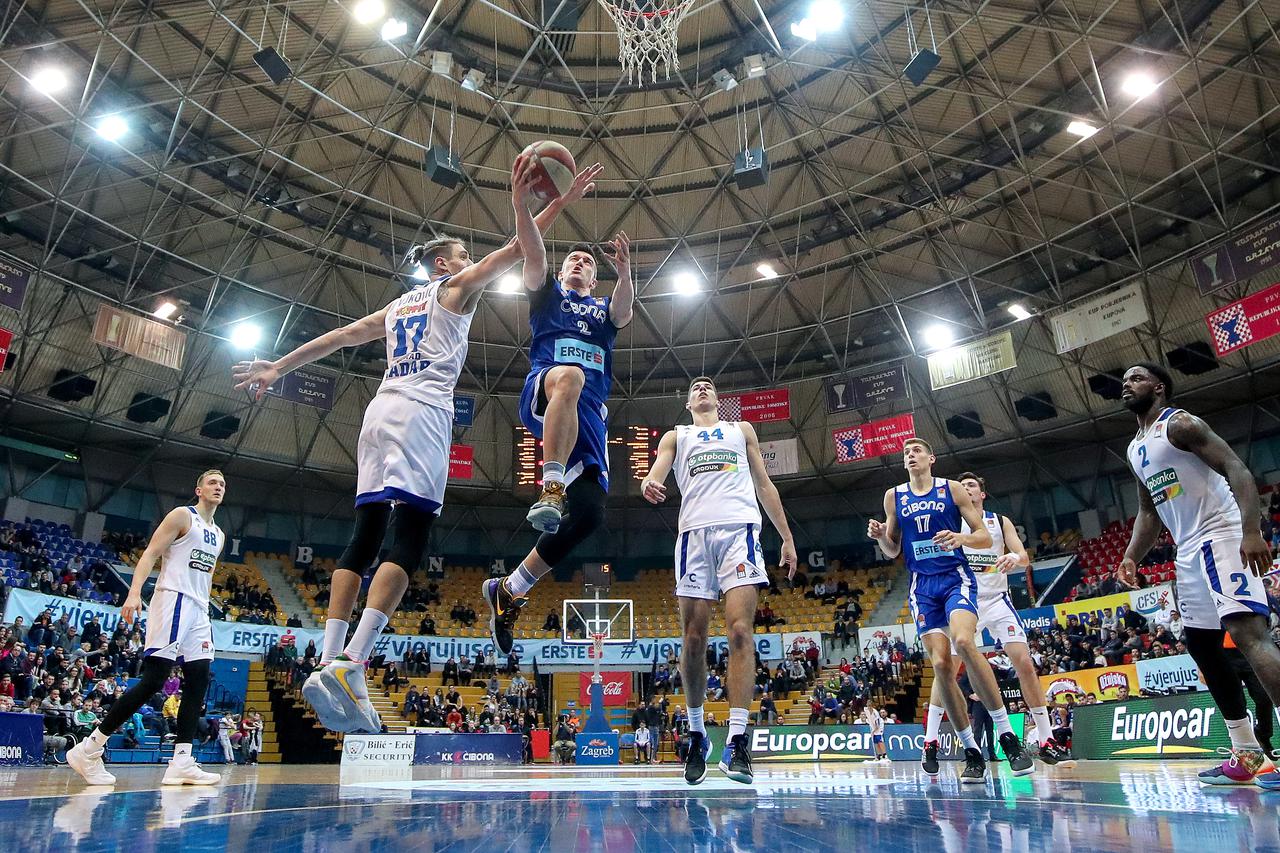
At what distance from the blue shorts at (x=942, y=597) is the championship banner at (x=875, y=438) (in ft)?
56.6

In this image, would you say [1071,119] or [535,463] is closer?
[1071,119]

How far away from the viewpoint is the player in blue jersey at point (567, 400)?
5.11m

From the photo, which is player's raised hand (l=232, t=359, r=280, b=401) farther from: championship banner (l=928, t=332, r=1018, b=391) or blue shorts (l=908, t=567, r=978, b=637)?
championship banner (l=928, t=332, r=1018, b=391)

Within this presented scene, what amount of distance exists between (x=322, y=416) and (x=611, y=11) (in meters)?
18.7

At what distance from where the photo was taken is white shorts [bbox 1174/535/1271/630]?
4.58 metres

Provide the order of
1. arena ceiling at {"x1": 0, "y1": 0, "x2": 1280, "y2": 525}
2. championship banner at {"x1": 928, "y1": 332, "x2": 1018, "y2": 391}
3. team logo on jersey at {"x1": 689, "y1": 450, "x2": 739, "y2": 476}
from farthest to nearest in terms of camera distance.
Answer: championship banner at {"x1": 928, "y1": 332, "x2": 1018, "y2": 391}
arena ceiling at {"x1": 0, "y1": 0, "x2": 1280, "y2": 525}
team logo on jersey at {"x1": 689, "y1": 450, "x2": 739, "y2": 476}

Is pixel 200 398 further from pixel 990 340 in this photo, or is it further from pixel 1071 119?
pixel 1071 119

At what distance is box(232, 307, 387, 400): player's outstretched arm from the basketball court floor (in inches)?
83.2

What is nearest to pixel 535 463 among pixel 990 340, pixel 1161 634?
pixel 990 340

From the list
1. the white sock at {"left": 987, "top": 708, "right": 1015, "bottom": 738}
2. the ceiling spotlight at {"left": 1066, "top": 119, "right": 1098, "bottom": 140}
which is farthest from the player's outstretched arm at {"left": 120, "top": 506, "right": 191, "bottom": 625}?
the ceiling spotlight at {"left": 1066, "top": 119, "right": 1098, "bottom": 140}

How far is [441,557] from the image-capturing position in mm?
32125

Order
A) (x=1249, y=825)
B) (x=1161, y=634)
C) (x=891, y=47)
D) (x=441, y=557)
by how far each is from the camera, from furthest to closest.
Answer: (x=441, y=557) < (x=891, y=47) < (x=1161, y=634) < (x=1249, y=825)

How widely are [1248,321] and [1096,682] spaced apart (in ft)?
26.7

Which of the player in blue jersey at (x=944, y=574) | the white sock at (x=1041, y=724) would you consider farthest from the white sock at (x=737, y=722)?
the white sock at (x=1041, y=724)
